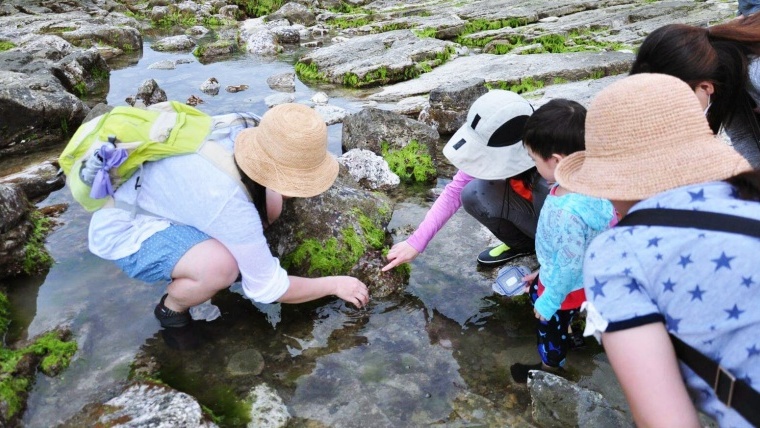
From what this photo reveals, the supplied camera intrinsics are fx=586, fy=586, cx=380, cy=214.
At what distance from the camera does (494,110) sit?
3732 mm

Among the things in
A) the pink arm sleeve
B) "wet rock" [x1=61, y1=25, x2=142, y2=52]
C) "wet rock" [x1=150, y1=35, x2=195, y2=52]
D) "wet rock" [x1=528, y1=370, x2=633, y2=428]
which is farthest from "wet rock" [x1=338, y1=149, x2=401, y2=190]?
"wet rock" [x1=61, y1=25, x2=142, y2=52]

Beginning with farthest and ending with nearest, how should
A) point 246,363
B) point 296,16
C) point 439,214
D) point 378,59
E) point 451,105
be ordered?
point 296,16 < point 378,59 < point 451,105 < point 439,214 < point 246,363

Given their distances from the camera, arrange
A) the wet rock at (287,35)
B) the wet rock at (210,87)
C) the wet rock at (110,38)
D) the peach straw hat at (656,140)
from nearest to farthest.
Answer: the peach straw hat at (656,140) → the wet rock at (210,87) → the wet rock at (110,38) → the wet rock at (287,35)

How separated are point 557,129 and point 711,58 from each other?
41.8 inches

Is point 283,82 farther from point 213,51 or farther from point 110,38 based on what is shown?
point 110,38

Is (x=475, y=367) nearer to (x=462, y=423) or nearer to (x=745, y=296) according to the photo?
(x=462, y=423)

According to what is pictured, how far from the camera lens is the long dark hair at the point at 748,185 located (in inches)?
69.3

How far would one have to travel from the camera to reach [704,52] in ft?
11.0

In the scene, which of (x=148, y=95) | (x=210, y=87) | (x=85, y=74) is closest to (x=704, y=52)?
(x=148, y=95)

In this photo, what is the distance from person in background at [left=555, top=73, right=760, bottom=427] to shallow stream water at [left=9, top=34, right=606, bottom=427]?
1590 millimetres

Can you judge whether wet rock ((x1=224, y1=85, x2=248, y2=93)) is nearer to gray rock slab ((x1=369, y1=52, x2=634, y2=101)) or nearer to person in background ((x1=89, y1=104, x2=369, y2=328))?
gray rock slab ((x1=369, y1=52, x2=634, y2=101))

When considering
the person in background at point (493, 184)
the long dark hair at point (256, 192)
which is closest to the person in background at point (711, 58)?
the person in background at point (493, 184)

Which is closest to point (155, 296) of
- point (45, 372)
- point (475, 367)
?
point (45, 372)

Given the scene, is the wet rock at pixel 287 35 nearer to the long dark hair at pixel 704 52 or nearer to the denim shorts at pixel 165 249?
the denim shorts at pixel 165 249
